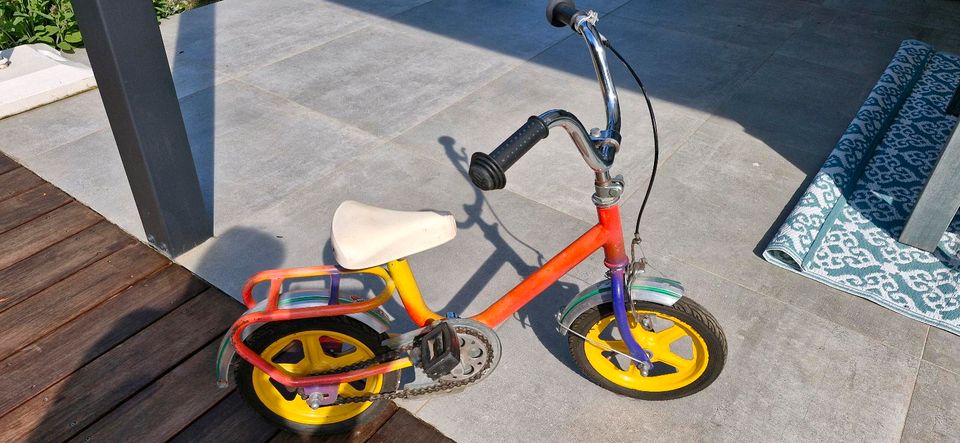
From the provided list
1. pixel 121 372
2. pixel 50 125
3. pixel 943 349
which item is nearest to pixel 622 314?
pixel 943 349

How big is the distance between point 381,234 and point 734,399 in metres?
1.41

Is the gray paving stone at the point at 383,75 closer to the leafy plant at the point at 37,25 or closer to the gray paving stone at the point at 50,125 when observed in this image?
the gray paving stone at the point at 50,125

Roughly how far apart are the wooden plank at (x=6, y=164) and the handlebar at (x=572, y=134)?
3.08 meters

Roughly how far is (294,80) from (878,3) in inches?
183

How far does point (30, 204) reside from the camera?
3.44m

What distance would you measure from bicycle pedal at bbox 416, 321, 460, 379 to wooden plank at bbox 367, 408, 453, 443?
351 millimetres

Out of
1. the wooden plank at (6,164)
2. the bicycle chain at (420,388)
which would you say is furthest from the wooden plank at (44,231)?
the bicycle chain at (420,388)

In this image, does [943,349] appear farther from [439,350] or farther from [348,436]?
[348,436]

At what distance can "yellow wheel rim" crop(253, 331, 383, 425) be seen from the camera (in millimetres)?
2246

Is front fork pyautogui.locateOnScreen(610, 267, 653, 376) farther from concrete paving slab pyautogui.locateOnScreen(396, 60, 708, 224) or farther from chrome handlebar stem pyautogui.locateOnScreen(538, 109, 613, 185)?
concrete paving slab pyautogui.locateOnScreen(396, 60, 708, 224)

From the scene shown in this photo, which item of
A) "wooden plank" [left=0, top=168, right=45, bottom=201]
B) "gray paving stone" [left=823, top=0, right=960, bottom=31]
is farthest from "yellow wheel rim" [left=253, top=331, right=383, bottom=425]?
"gray paving stone" [left=823, top=0, right=960, bottom=31]

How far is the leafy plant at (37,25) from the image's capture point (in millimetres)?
4836

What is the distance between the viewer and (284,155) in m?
3.85

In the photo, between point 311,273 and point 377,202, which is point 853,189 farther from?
point 311,273
